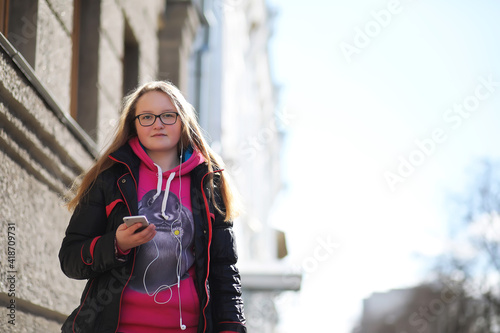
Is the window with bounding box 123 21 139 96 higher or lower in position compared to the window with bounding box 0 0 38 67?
higher

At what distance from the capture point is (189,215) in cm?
292

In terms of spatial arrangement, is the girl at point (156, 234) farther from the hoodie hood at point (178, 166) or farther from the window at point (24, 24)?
the window at point (24, 24)

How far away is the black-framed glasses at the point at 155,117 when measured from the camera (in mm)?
3037

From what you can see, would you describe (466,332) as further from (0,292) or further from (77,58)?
(0,292)

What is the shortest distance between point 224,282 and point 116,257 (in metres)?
0.46

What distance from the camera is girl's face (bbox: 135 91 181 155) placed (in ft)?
9.90

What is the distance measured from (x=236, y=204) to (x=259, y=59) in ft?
102

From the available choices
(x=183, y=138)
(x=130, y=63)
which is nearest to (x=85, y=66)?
(x=130, y=63)

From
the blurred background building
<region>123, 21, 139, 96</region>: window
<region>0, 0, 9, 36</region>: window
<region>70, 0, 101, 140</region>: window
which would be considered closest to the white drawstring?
the blurred background building

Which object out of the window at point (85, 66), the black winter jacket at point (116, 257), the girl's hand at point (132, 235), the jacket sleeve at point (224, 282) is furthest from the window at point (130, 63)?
the girl's hand at point (132, 235)

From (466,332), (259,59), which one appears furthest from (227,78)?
(466,332)

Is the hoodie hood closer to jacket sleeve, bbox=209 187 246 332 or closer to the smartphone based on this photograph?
jacket sleeve, bbox=209 187 246 332

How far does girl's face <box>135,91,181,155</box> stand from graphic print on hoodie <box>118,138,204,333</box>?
81 millimetres

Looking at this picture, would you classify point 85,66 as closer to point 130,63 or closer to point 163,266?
point 130,63
